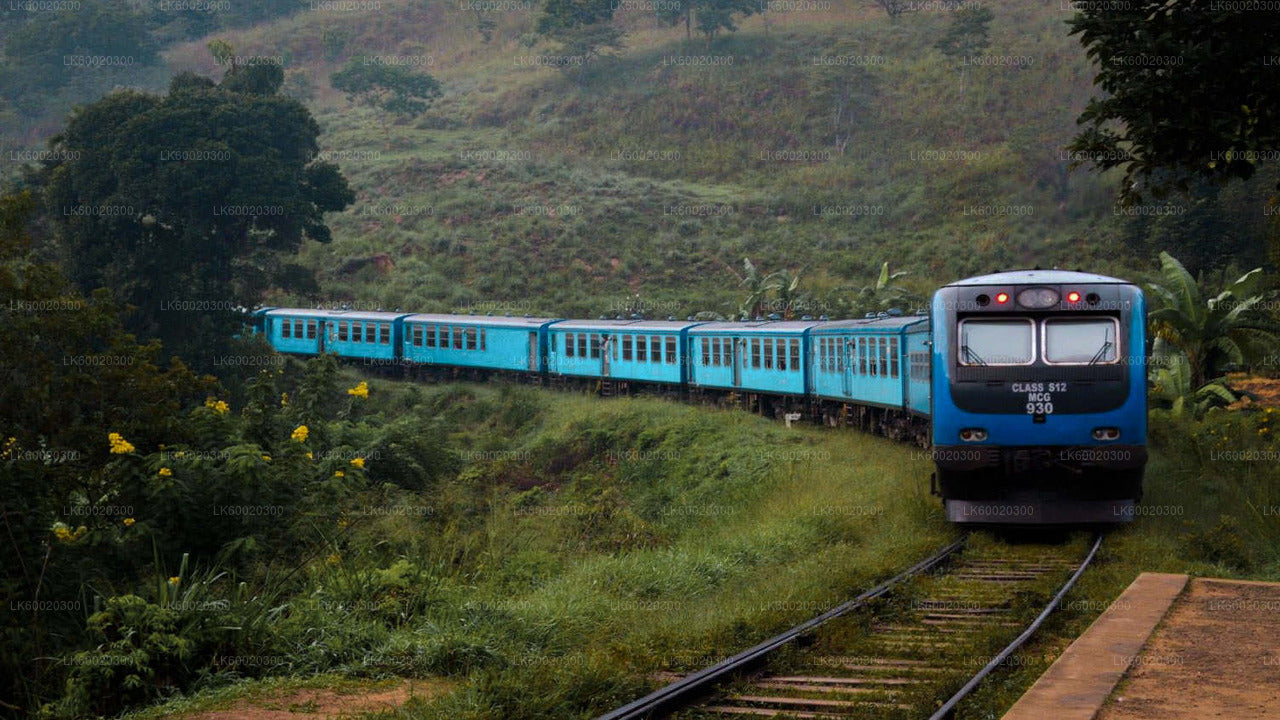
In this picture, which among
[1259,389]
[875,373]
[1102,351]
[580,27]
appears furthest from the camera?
[580,27]

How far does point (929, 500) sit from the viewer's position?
655 inches

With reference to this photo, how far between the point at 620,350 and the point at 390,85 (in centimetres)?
5713

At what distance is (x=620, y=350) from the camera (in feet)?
121

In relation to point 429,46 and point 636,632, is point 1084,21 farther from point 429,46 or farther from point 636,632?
point 429,46

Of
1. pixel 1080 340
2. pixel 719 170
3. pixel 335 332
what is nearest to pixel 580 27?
pixel 719 170

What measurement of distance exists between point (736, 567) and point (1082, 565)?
3.36 meters

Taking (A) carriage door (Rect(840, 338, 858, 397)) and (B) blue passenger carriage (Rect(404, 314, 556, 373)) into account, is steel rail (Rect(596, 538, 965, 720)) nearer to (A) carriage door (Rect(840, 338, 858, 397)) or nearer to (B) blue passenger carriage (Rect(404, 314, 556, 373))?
(A) carriage door (Rect(840, 338, 858, 397))

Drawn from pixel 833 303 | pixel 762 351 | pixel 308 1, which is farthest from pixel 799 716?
pixel 308 1

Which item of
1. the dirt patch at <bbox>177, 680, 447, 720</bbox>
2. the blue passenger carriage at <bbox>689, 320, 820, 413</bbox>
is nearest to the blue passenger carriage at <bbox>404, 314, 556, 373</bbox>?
the blue passenger carriage at <bbox>689, 320, 820, 413</bbox>

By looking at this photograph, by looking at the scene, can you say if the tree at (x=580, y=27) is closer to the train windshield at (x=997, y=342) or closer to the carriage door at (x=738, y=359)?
the carriage door at (x=738, y=359)

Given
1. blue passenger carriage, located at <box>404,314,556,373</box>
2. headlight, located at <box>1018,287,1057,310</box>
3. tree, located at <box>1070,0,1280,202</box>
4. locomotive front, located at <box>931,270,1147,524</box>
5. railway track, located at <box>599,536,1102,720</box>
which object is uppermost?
tree, located at <box>1070,0,1280,202</box>

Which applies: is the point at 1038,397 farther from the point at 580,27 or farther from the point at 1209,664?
the point at 580,27

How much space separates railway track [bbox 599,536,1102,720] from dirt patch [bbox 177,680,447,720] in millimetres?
1528

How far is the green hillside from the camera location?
55.5 metres
